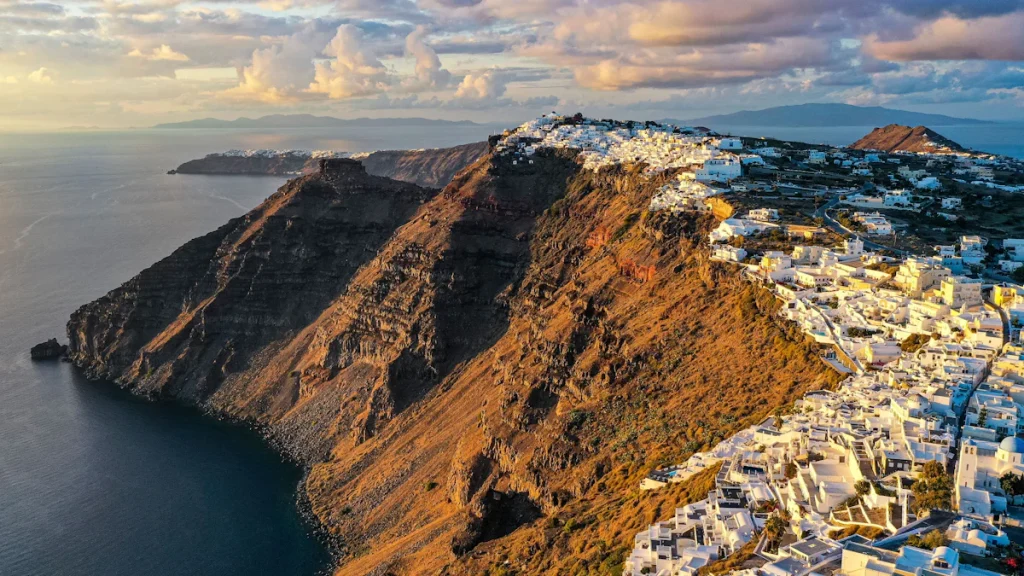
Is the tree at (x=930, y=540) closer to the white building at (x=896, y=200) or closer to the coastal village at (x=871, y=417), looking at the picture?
the coastal village at (x=871, y=417)

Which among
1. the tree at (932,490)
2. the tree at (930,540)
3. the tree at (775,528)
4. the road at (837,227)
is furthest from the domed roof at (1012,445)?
the road at (837,227)

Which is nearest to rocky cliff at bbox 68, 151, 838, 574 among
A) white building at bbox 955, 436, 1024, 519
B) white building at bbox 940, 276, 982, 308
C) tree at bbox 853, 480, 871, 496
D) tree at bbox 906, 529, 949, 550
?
white building at bbox 940, 276, 982, 308

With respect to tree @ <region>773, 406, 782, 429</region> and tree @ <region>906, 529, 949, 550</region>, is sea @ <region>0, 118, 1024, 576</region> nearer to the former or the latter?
tree @ <region>773, 406, 782, 429</region>

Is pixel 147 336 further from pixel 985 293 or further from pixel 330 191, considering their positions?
pixel 985 293

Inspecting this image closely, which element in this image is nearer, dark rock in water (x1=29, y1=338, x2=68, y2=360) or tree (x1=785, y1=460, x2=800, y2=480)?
tree (x1=785, y1=460, x2=800, y2=480)

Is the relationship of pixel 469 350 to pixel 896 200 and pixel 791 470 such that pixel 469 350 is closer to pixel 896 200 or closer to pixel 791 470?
pixel 896 200

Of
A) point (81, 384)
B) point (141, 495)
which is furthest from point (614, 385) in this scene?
point (81, 384)
